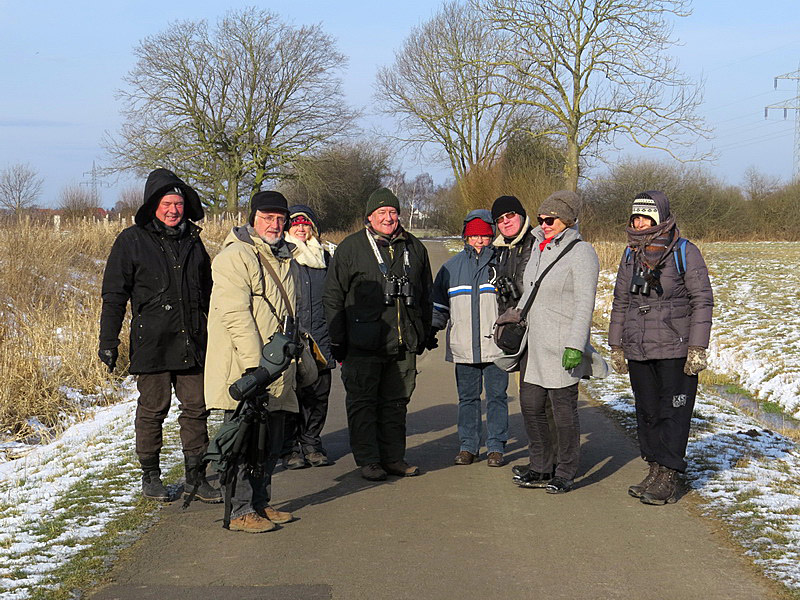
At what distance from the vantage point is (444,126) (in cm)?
5228

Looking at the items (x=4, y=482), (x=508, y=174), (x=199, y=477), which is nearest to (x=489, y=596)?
(x=199, y=477)

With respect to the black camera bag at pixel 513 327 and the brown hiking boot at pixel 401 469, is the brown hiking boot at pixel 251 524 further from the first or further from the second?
the black camera bag at pixel 513 327

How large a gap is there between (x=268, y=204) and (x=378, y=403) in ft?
7.14

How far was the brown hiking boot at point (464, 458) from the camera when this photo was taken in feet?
24.7

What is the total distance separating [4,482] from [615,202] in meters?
36.4

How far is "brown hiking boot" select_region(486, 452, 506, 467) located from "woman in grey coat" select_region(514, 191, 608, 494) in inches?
23.4

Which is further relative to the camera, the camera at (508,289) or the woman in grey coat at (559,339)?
the camera at (508,289)

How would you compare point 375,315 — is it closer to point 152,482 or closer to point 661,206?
point 152,482

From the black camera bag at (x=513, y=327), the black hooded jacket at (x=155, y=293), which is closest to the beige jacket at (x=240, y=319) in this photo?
the black hooded jacket at (x=155, y=293)

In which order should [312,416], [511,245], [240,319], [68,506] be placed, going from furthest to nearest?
[312,416], [511,245], [68,506], [240,319]

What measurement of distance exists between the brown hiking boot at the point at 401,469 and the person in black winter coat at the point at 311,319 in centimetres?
61

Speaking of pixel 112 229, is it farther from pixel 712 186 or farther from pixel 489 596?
pixel 712 186

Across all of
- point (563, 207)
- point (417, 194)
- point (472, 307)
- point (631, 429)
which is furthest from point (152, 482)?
point (417, 194)

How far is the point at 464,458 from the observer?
7531 millimetres
